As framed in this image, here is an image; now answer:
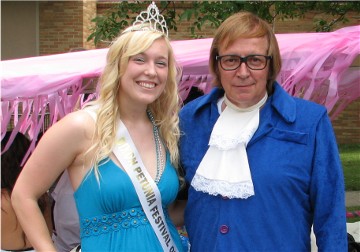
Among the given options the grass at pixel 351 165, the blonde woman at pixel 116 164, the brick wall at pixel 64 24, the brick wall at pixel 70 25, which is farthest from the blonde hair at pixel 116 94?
the brick wall at pixel 64 24

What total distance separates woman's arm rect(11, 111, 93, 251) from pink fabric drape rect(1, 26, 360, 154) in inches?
50.9

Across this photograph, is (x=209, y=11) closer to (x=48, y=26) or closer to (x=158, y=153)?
(x=158, y=153)

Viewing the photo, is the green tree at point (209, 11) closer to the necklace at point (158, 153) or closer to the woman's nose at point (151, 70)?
the necklace at point (158, 153)

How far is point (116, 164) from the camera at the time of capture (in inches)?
86.0

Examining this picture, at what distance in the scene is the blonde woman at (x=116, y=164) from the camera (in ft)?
7.01

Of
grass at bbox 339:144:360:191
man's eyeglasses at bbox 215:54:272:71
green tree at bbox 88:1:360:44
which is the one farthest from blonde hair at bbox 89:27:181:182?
grass at bbox 339:144:360:191

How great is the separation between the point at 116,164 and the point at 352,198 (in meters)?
7.23

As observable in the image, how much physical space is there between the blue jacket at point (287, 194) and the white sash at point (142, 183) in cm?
18

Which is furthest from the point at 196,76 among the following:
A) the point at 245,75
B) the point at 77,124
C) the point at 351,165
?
the point at 351,165

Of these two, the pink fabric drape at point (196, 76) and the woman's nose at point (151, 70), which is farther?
the pink fabric drape at point (196, 76)

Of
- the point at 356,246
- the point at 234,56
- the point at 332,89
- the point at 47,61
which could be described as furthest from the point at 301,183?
the point at 47,61

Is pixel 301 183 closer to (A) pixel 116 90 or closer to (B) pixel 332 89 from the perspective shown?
(A) pixel 116 90

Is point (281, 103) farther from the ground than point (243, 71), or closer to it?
closer to it

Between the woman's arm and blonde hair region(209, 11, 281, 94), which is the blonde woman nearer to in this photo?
the woman's arm
